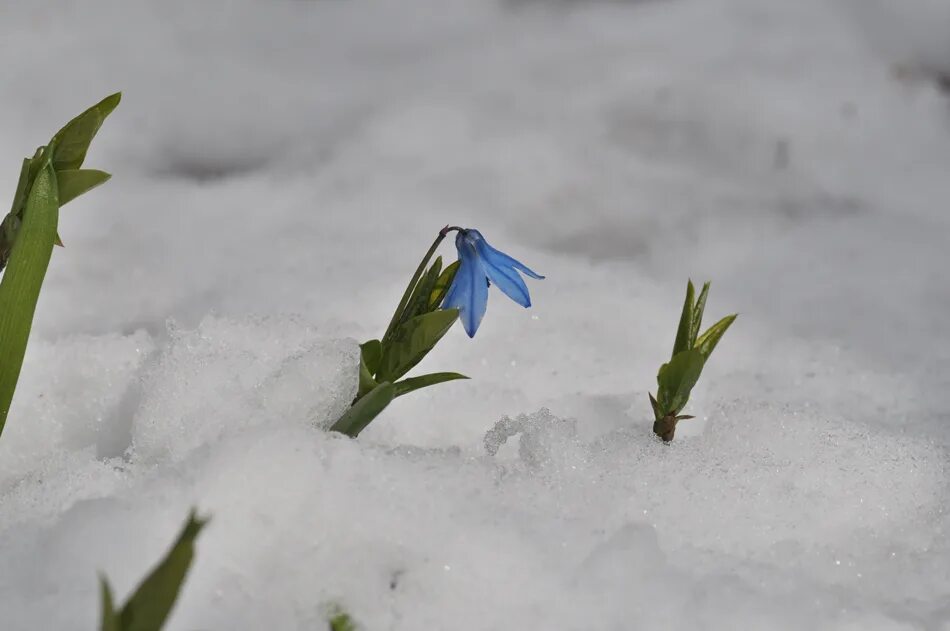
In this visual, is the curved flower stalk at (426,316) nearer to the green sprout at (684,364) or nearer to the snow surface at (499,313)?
the snow surface at (499,313)

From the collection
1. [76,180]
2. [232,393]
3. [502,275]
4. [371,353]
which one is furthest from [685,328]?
[76,180]

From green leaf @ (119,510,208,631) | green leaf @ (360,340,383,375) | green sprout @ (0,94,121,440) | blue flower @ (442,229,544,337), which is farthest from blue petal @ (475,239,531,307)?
green leaf @ (119,510,208,631)

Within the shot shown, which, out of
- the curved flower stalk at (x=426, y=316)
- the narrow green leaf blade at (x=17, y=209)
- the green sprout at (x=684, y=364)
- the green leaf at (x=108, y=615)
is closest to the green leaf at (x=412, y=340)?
the curved flower stalk at (x=426, y=316)

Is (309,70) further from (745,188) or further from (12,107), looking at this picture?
(745,188)

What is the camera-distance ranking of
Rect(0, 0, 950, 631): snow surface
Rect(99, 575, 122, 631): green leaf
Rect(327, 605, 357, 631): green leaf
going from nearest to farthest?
1. Rect(99, 575, 122, 631): green leaf
2. Rect(327, 605, 357, 631): green leaf
3. Rect(0, 0, 950, 631): snow surface

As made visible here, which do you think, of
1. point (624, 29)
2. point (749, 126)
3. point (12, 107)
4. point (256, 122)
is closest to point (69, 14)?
point (12, 107)

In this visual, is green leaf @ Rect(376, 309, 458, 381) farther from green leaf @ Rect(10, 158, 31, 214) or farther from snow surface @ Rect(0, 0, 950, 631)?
green leaf @ Rect(10, 158, 31, 214)

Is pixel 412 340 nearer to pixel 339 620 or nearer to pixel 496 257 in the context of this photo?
pixel 496 257
